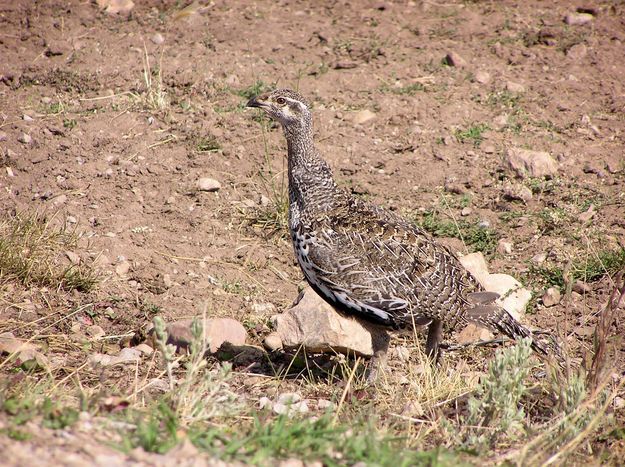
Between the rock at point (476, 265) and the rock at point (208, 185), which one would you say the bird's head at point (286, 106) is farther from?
the rock at point (476, 265)

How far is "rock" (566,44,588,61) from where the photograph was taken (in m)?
10.0

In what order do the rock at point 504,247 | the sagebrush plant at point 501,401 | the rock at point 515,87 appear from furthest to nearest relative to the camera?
1. the rock at point 515,87
2. the rock at point 504,247
3. the sagebrush plant at point 501,401

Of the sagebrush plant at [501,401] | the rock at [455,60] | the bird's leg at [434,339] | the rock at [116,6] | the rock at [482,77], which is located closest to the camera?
the sagebrush plant at [501,401]

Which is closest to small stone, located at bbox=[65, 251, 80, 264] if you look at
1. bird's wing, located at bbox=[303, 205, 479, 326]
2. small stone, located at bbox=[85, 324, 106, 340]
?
small stone, located at bbox=[85, 324, 106, 340]

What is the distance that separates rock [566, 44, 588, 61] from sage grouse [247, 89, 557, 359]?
4.88 meters

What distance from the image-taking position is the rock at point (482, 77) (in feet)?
31.7

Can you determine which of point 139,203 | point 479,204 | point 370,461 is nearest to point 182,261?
point 139,203

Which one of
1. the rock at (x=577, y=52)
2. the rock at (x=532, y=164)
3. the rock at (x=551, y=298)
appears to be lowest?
the rock at (x=551, y=298)

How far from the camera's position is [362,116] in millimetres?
9125

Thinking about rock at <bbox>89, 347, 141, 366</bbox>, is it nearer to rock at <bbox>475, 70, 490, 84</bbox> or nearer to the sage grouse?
the sage grouse

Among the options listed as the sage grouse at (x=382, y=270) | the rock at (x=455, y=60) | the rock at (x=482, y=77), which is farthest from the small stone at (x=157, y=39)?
the sage grouse at (x=382, y=270)

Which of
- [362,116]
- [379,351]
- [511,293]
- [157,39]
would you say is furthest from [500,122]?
[157,39]

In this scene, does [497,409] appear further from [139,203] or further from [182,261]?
[139,203]

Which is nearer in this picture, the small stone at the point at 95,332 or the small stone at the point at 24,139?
the small stone at the point at 95,332
